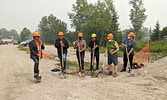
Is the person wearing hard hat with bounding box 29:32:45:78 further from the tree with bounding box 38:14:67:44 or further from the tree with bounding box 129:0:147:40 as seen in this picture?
the tree with bounding box 38:14:67:44

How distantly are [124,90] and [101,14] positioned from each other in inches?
1536

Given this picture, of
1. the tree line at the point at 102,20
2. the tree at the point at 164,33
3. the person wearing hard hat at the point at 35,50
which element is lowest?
the person wearing hard hat at the point at 35,50

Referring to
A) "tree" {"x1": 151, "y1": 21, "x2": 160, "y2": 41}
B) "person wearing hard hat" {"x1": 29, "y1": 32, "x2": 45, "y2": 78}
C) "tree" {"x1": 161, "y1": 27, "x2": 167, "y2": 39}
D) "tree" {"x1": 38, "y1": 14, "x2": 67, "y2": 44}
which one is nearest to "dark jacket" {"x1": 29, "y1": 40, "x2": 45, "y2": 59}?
"person wearing hard hat" {"x1": 29, "y1": 32, "x2": 45, "y2": 78}

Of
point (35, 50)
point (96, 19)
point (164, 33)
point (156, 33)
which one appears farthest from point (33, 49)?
point (156, 33)

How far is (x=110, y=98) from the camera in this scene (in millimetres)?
3914

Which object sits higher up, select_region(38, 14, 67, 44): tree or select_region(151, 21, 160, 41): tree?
select_region(38, 14, 67, 44): tree

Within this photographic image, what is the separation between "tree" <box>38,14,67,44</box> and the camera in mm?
66694

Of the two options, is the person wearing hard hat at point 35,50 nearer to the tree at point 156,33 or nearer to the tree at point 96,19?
the tree at point 96,19

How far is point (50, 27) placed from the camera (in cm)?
7075

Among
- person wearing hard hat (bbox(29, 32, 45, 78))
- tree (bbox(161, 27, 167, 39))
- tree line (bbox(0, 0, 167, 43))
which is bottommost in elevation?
person wearing hard hat (bbox(29, 32, 45, 78))

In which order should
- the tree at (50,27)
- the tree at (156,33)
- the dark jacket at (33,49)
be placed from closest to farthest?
the dark jacket at (33,49) → the tree at (156,33) → the tree at (50,27)

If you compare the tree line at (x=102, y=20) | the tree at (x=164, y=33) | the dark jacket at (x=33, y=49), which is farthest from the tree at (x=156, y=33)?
the dark jacket at (x=33, y=49)

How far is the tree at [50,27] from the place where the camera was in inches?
2626

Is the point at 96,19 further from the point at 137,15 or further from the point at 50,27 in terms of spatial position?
the point at 50,27
